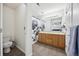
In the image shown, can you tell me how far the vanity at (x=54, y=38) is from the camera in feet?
4.76

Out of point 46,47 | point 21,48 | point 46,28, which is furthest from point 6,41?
point 46,47

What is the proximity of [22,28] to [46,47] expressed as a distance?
40.7 inches

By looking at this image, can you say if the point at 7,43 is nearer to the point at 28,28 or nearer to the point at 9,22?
the point at 9,22

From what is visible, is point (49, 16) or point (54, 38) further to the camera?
point (54, 38)

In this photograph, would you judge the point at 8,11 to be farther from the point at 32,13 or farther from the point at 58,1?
the point at 58,1

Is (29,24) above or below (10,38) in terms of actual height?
above

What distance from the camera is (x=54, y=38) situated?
1536mm

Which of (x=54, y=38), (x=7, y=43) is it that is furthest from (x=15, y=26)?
(x=54, y=38)

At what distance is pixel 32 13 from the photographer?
1332 millimetres

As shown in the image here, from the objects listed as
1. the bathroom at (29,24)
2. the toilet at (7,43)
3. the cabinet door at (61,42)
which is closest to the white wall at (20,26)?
the bathroom at (29,24)

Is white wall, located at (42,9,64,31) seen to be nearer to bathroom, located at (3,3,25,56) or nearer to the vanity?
the vanity

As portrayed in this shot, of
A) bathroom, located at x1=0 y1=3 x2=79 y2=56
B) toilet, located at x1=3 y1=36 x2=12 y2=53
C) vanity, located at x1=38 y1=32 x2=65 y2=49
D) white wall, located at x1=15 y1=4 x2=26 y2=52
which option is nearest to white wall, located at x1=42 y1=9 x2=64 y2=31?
bathroom, located at x1=0 y1=3 x2=79 y2=56

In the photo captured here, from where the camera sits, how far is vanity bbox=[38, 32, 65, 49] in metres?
1.45

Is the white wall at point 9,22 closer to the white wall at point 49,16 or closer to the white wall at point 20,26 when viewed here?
the white wall at point 20,26
